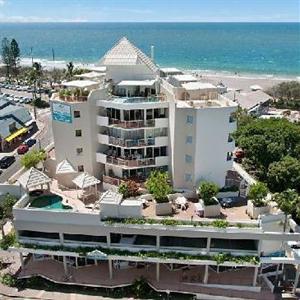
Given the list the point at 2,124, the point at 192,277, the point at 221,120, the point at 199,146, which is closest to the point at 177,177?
the point at 199,146

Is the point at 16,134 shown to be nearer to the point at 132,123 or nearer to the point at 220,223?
the point at 132,123

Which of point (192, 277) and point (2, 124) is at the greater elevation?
point (2, 124)

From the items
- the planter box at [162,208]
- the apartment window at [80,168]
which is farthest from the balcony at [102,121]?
the planter box at [162,208]

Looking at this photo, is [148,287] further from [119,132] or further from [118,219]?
[119,132]

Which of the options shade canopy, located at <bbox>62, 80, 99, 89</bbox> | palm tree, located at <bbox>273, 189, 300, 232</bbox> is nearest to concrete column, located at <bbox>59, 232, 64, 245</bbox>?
shade canopy, located at <bbox>62, 80, 99, 89</bbox>

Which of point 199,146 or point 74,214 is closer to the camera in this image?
point 74,214

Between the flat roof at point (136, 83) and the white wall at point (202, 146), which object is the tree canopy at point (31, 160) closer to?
the flat roof at point (136, 83)

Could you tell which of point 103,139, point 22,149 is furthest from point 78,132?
point 22,149
